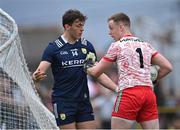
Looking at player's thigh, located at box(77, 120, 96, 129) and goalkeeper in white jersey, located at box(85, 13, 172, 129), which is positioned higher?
goalkeeper in white jersey, located at box(85, 13, 172, 129)

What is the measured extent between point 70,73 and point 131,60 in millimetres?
1044

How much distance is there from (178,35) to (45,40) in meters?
10.7

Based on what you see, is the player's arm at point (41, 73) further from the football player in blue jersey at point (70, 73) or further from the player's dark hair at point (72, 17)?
the player's dark hair at point (72, 17)

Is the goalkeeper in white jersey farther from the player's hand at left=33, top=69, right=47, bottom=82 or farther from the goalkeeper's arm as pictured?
the player's hand at left=33, top=69, right=47, bottom=82

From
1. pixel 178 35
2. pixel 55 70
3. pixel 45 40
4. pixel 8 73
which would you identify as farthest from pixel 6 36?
pixel 45 40

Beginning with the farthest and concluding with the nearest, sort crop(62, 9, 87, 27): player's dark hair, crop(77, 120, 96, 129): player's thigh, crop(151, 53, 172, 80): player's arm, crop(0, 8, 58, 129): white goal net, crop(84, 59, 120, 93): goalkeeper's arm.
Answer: crop(77, 120, 96, 129): player's thigh, crop(62, 9, 87, 27): player's dark hair, crop(84, 59, 120, 93): goalkeeper's arm, crop(151, 53, 172, 80): player's arm, crop(0, 8, 58, 129): white goal net

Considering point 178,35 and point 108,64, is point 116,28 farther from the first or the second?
point 178,35

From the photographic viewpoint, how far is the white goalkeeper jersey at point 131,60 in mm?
10875

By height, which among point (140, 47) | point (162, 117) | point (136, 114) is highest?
point (140, 47)

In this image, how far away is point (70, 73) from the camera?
11.6 metres

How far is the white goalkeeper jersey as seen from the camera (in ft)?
35.7

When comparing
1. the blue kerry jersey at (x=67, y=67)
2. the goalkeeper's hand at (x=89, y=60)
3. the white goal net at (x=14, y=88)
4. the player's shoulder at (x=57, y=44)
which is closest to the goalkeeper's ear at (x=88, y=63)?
the goalkeeper's hand at (x=89, y=60)

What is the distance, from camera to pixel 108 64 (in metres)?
10.9

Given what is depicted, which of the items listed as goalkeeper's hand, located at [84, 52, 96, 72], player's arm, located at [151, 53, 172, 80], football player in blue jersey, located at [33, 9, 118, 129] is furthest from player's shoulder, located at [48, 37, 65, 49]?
player's arm, located at [151, 53, 172, 80]
